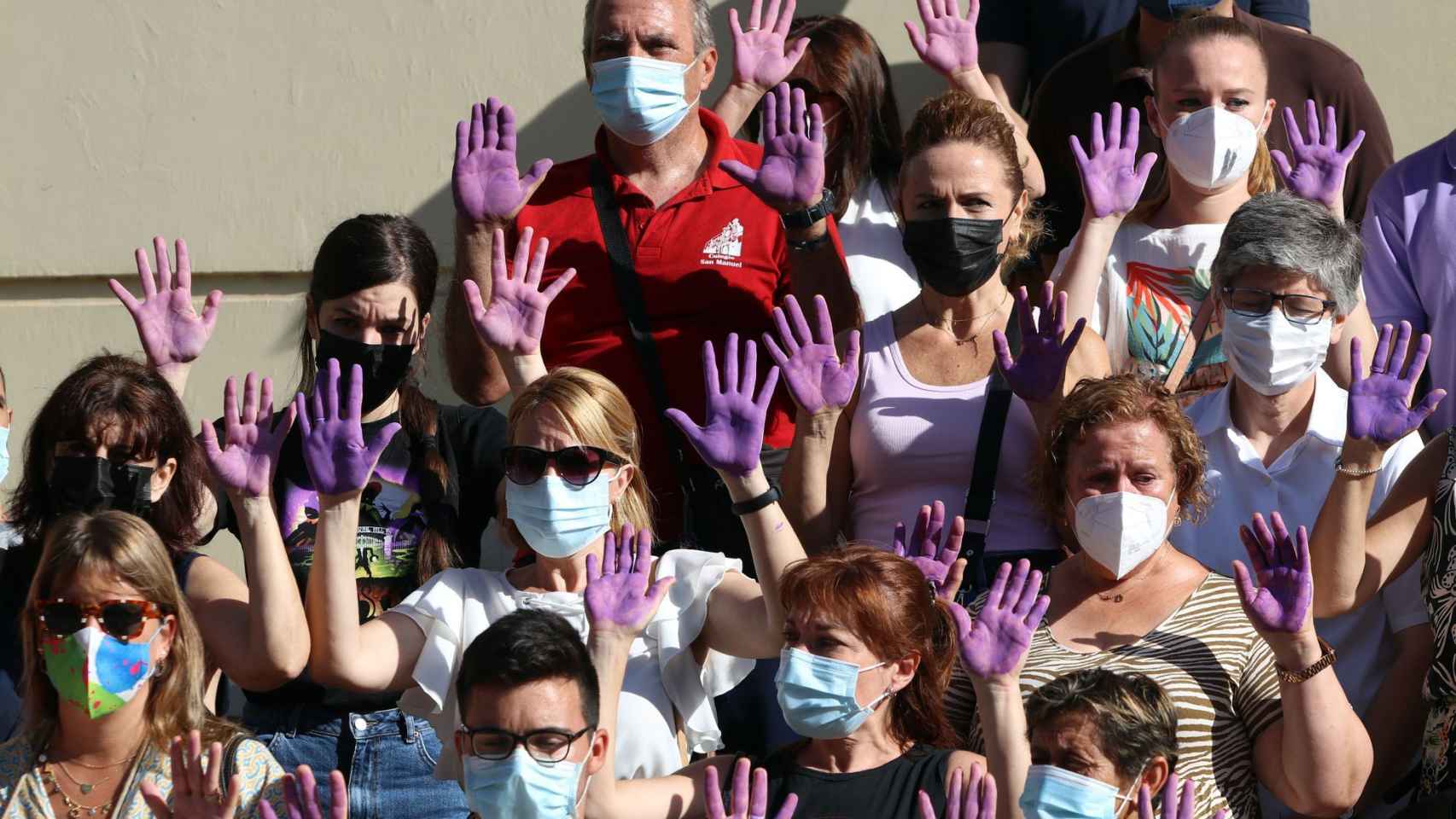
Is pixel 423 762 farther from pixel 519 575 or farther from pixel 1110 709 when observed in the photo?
pixel 1110 709

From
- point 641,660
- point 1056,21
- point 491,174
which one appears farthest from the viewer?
point 1056,21

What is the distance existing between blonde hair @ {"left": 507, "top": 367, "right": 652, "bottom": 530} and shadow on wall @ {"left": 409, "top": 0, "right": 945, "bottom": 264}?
2367mm

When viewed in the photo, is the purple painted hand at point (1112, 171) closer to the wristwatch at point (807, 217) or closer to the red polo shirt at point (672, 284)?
the wristwatch at point (807, 217)

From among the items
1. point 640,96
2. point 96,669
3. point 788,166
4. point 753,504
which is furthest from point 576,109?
point 96,669

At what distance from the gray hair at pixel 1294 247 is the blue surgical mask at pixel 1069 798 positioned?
1495mm

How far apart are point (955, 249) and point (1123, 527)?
0.94 m

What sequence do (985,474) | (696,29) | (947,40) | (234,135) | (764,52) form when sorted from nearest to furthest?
(985,474), (696,29), (947,40), (764,52), (234,135)

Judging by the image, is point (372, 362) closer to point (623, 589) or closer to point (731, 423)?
point (731, 423)

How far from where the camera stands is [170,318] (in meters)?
5.46

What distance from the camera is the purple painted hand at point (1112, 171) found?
5418 mm

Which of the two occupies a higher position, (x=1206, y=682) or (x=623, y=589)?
(x=623, y=589)

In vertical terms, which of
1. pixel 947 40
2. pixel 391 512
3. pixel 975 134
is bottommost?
pixel 391 512

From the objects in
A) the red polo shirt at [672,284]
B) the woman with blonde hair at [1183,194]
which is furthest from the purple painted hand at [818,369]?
the woman with blonde hair at [1183,194]

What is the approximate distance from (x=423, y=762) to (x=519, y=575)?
1.59 ft
